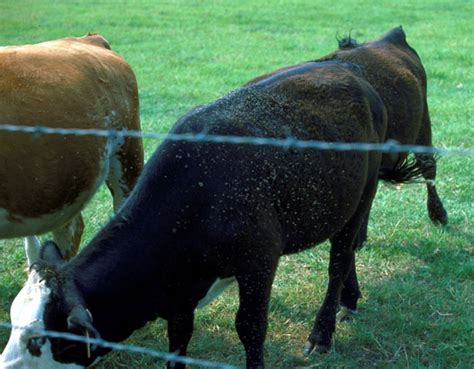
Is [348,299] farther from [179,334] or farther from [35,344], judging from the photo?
[35,344]

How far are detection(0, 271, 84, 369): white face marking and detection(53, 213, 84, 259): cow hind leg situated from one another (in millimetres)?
2040

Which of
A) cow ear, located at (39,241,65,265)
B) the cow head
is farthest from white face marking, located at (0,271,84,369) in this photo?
cow ear, located at (39,241,65,265)

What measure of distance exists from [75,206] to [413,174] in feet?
7.06

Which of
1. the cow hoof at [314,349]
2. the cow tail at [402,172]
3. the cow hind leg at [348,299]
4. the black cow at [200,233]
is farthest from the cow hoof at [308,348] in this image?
the cow tail at [402,172]

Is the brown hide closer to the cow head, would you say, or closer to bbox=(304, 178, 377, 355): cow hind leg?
the cow head

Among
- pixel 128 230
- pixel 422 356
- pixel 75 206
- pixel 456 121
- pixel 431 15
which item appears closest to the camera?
pixel 128 230

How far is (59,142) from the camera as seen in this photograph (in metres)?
4.89

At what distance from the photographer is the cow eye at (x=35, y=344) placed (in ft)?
11.2

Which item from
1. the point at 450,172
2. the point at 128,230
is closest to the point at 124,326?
the point at 128,230

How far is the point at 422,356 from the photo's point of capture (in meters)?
4.46

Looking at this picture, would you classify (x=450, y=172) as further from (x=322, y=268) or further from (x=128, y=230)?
(x=128, y=230)

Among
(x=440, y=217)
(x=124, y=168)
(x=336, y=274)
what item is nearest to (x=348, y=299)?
(x=336, y=274)

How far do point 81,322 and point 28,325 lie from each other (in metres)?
0.34

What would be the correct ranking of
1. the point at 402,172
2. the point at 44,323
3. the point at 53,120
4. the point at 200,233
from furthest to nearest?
the point at 402,172, the point at 53,120, the point at 200,233, the point at 44,323
